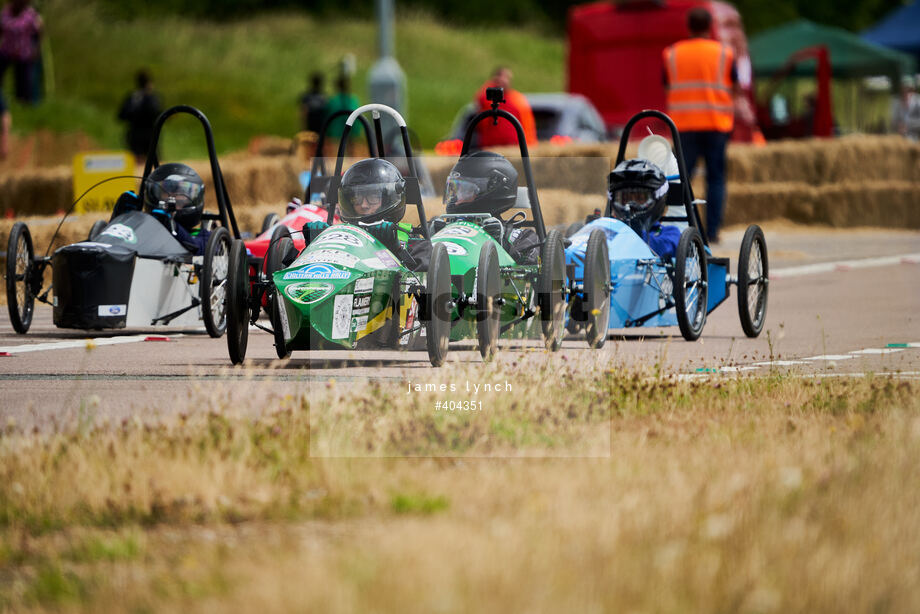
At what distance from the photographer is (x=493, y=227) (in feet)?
36.3

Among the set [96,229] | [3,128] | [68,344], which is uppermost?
[3,128]

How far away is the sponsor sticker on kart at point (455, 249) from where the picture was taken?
10.4 meters

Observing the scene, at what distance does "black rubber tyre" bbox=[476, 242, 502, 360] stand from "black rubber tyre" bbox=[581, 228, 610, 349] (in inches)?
27.4

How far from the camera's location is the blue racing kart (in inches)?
439

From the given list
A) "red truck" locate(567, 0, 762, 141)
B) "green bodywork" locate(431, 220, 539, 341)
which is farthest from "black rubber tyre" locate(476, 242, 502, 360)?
"red truck" locate(567, 0, 762, 141)

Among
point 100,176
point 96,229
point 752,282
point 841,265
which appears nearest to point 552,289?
point 752,282

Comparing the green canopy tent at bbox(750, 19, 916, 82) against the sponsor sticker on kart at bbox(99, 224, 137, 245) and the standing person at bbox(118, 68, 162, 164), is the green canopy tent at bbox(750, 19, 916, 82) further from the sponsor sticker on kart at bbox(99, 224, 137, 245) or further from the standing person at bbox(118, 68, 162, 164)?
the sponsor sticker on kart at bbox(99, 224, 137, 245)

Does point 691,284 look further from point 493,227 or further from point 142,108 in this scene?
point 142,108

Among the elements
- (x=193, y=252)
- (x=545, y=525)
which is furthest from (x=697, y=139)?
(x=545, y=525)

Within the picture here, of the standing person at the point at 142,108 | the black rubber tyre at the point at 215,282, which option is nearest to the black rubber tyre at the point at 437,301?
the black rubber tyre at the point at 215,282

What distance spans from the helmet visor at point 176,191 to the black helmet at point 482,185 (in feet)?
8.23

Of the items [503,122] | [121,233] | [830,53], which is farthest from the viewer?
[830,53]

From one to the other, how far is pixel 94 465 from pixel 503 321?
4.43 metres

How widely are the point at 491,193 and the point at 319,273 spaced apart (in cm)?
196
